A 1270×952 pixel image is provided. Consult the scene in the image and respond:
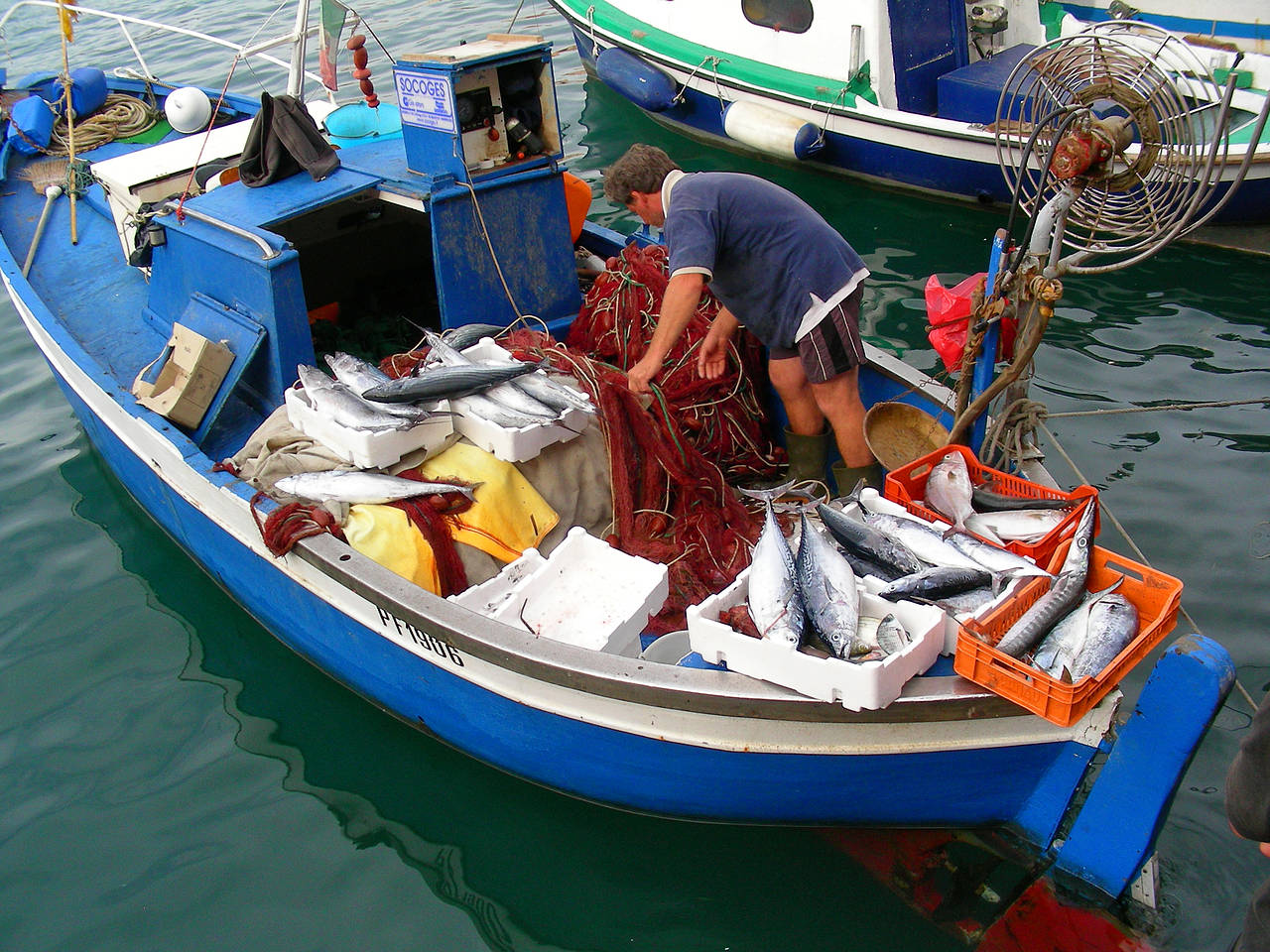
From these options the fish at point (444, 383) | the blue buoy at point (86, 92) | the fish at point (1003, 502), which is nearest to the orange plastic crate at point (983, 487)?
the fish at point (1003, 502)

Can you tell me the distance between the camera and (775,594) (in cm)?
354

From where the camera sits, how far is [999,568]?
143 inches

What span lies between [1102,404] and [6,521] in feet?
24.4

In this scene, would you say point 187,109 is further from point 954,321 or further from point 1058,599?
point 1058,599

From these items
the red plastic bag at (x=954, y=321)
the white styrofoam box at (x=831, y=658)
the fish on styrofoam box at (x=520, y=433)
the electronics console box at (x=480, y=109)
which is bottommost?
the white styrofoam box at (x=831, y=658)

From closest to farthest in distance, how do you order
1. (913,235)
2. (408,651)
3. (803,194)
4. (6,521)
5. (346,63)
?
(408,651) < (6,521) < (913,235) < (803,194) < (346,63)

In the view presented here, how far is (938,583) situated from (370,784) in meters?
2.84

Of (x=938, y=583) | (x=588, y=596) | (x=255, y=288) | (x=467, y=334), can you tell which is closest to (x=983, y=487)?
(x=938, y=583)

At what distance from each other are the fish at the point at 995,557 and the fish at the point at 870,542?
17cm

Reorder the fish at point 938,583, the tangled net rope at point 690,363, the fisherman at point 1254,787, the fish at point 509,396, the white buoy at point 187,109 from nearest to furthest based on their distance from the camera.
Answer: the fisherman at point 1254,787 → the fish at point 938,583 → the fish at point 509,396 → the tangled net rope at point 690,363 → the white buoy at point 187,109

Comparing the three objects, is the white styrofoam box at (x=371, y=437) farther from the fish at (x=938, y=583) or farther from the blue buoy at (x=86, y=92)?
the blue buoy at (x=86, y=92)

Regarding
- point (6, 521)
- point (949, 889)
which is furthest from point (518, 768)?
point (6, 521)

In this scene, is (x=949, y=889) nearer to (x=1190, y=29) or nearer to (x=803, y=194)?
(x=803, y=194)

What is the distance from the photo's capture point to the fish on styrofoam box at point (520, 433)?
14.8 ft
